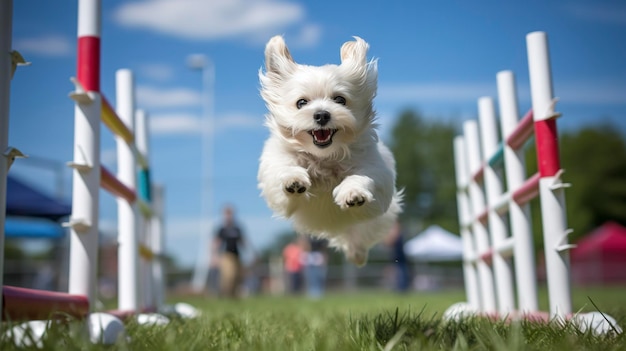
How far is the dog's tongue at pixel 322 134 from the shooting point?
13.0 feet

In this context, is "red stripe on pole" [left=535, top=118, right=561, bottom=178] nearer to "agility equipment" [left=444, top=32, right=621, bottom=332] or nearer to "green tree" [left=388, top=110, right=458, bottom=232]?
"agility equipment" [left=444, top=32, right=621, bottom=332]

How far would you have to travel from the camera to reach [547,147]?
13.6ft

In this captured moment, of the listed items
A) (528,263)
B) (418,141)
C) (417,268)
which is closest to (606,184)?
(418,141)

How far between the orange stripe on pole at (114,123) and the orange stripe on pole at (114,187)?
0.41 meters

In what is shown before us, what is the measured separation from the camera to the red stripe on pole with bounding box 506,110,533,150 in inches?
175

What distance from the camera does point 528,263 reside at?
4.82 metres

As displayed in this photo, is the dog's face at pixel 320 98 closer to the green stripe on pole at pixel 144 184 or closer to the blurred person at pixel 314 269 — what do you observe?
the green stripe on pole at pixel 144 184

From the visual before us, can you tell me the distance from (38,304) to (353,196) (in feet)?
5.46

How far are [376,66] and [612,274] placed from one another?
1367 inches

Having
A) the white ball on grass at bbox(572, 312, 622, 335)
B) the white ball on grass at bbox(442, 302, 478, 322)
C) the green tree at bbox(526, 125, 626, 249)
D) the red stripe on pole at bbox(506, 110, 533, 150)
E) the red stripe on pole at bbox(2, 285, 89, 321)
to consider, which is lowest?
the white ball on grass at bbox(572, 312, 622, 335)

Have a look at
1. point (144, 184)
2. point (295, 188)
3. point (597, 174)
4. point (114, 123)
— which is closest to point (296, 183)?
point (295, 188)

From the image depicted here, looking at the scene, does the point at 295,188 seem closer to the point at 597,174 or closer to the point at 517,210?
the point at 517,210

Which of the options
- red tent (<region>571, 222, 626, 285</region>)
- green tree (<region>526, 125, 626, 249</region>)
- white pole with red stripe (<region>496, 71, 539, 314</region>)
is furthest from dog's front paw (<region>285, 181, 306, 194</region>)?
green tree (<region>526, 125, 626, 249</region>)

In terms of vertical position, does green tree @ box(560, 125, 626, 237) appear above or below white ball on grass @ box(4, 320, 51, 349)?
above
